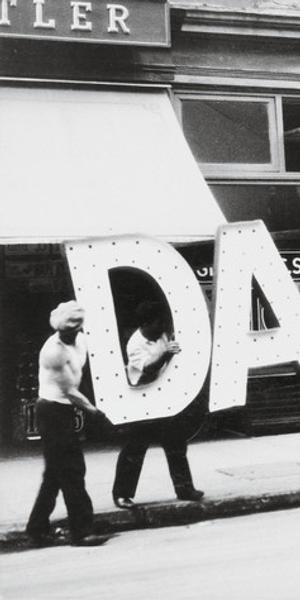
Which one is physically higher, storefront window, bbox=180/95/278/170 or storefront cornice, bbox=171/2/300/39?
storefront cornice, bbox=171/2/300/39

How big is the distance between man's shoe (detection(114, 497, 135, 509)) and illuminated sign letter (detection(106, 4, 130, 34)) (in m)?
6.01

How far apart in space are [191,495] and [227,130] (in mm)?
5543

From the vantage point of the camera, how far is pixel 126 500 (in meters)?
7.51

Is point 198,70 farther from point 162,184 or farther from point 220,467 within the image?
point 220,467

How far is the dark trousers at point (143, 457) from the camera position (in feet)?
24.7

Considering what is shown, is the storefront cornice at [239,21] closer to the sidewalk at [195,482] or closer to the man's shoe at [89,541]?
the sidewalk at [195,482]

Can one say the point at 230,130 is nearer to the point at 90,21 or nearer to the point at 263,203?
the point at 263,203

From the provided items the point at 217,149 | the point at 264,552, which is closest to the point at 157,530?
the point at 264,552

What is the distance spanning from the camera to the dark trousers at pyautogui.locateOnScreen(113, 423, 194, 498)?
752cm

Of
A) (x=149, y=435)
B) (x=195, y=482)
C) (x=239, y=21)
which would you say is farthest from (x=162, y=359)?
(x=239, y=21)

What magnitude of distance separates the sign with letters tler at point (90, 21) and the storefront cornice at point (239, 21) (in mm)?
424

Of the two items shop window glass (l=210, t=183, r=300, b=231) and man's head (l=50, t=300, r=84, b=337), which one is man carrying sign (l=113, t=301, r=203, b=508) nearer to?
man's head (l=50, t=300, r=84, b=337)

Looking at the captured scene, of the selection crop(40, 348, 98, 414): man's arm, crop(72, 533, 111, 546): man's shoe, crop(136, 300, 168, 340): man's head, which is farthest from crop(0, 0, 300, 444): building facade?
crop(72, 533, 111, 546): man's shoe

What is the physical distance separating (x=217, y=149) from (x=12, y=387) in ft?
13.9
